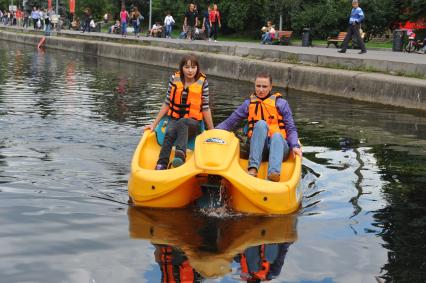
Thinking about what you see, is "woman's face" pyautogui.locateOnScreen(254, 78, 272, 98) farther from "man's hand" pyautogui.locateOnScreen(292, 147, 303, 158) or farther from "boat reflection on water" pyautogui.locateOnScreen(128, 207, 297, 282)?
"boat reflection on water" pyautogui.locateOnScreen(128, 207, 297, 282)

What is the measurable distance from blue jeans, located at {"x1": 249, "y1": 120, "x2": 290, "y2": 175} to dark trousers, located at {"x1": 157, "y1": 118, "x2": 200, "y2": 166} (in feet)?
2.15

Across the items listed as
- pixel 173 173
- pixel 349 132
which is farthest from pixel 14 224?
pixel 349 132

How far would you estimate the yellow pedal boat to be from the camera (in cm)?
593

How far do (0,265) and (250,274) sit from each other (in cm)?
166

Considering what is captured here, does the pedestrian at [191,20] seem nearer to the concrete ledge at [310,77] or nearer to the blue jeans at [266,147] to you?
the concrete ledge at [310,77]

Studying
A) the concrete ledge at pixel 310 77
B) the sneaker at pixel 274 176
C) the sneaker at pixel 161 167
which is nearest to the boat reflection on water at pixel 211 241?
the sneaker at pixel 274 176

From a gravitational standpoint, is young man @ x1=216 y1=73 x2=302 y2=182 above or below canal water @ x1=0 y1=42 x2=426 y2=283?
above

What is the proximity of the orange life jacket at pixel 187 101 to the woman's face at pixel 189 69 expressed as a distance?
0.09 metres

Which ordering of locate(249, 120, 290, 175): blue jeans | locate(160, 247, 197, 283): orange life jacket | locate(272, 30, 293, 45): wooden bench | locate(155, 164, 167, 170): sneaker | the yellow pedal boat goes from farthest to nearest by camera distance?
1. locate(272, 30, 293, 45): wooden bench
2. locate(155, 164, 167, 170): sneaker
3. locate(249, 120, 290, 175): blue jeans
4. the yellow pedal boat
5. locate(160, 247, 197, 283): orange life jacket

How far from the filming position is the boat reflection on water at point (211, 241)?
4811 millimetres

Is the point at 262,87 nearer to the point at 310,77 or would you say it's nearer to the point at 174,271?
the point at 174,271

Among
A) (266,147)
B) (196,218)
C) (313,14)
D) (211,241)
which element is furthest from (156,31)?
(211,241)

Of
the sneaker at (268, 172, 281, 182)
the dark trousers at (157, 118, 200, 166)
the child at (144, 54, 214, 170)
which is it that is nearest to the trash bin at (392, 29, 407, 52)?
the child at (144, 54, 214, 170)

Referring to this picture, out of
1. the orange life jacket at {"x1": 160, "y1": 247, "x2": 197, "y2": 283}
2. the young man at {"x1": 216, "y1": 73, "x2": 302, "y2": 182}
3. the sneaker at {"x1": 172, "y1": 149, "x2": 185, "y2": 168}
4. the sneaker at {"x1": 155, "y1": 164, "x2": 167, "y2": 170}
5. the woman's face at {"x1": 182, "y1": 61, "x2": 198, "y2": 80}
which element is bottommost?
the orange life jacket at {"x1": 160, "y1": 247, "x2": 197, "y2": 283}
